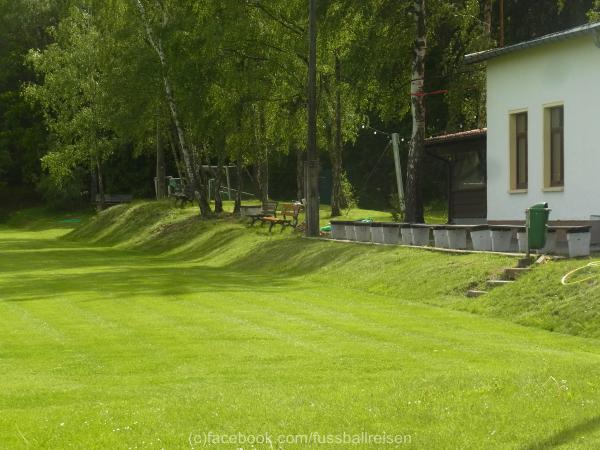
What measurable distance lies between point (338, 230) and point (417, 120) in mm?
3845

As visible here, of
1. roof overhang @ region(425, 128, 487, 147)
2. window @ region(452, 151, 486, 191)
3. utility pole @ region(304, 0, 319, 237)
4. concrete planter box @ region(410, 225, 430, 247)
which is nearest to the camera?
concrete planter box @ region(410, 225, 430, 247)

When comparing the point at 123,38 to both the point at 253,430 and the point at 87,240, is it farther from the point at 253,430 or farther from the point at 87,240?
the point at 253,430

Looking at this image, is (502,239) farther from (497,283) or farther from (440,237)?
(497,283)

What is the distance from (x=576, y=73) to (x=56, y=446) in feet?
64.9

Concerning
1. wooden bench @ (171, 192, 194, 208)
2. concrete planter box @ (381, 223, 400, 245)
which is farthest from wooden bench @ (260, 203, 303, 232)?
wooden bench @ (171, 192, 194, 208)

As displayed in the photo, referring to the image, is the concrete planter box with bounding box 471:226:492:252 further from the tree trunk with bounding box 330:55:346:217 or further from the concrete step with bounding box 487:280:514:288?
the tree trunk with bounding box 330:55:346:217

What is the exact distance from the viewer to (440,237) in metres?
26.4

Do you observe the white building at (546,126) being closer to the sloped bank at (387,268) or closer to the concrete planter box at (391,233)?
the concrete planter box at (391,233)

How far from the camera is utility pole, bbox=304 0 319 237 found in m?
33.2

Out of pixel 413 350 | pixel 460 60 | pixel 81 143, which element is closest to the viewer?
pixel 413 350

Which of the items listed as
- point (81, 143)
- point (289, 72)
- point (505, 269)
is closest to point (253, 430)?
point (505, 269)

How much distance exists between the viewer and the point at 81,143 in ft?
205

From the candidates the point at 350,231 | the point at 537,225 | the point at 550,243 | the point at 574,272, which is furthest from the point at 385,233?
the point at 574,272

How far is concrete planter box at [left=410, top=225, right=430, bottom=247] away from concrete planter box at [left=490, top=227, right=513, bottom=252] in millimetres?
3474
